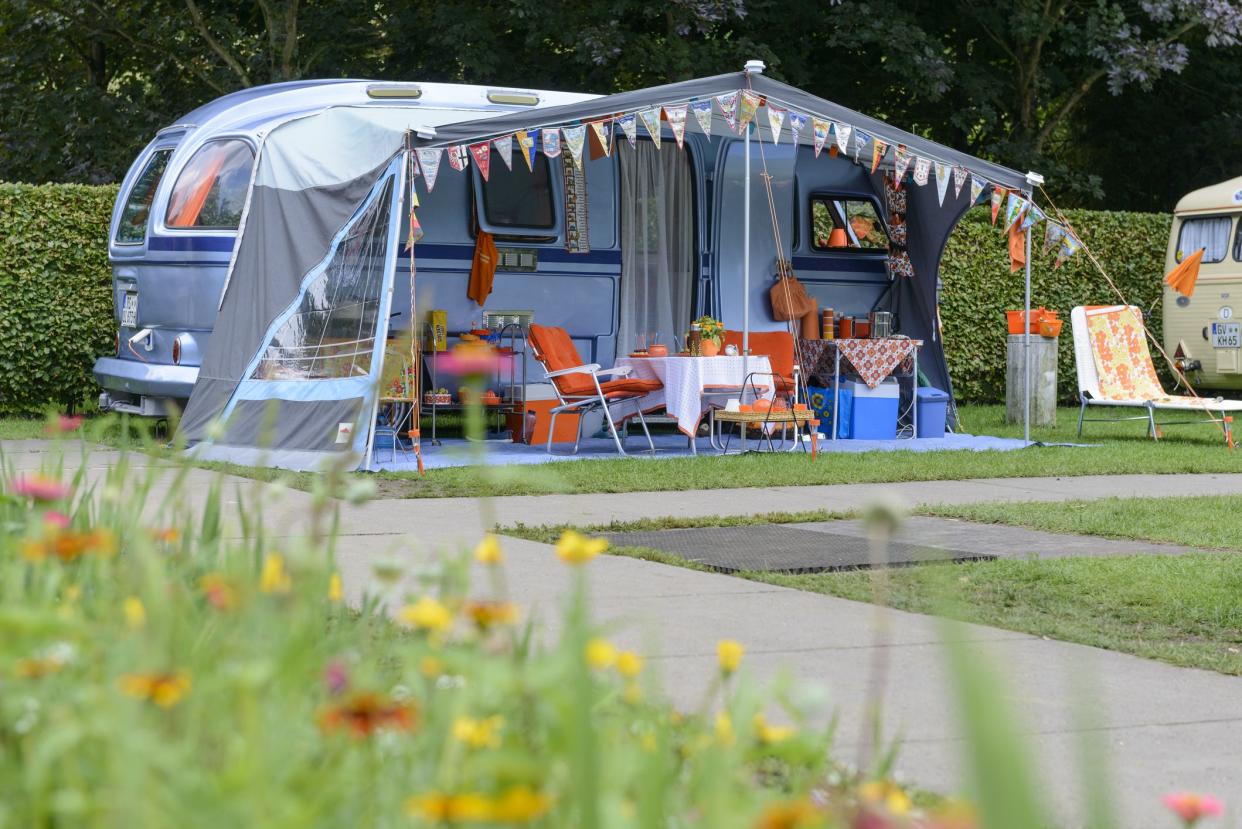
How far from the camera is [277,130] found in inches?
428

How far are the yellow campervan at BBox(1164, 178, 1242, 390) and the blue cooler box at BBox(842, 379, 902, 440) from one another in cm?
538

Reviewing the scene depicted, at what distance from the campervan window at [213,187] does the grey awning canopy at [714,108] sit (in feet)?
6.04

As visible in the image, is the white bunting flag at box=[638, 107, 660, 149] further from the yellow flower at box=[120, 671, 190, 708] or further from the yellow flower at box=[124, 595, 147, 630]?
the yellow flower at box=[120, 671, 190, 708]

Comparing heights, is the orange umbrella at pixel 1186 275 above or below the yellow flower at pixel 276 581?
above

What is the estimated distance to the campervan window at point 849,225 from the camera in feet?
47.6

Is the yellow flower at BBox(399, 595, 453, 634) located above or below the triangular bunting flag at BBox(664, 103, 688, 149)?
below

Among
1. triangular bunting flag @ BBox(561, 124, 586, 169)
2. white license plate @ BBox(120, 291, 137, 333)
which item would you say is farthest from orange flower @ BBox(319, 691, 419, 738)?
white license plate @ BBox(120, 291, 137, 333)

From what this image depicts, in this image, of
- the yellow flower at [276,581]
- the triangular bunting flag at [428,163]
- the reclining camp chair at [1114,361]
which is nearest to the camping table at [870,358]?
the reclining camp chair at [1114,361]

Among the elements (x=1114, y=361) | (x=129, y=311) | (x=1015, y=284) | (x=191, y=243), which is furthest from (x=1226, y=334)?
(x=129, y=311)

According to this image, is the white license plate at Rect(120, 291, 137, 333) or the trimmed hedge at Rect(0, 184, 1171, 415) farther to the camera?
the trimmed hedge at Rect(0, 184, 1171, 415)

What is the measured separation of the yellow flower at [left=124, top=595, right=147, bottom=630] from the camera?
212 centimetres

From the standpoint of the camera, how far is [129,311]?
38.2 ft

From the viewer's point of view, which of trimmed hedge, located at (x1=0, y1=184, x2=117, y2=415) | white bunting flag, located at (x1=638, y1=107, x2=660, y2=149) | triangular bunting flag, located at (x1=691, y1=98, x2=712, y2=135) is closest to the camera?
white bunting flag, located at (x1=638, y1=107, x2=660, y2=149)

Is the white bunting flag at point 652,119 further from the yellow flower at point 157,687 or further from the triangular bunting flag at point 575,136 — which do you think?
the yellow flower at point 157,687
